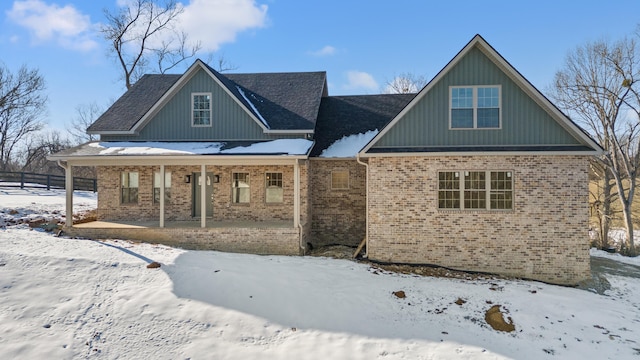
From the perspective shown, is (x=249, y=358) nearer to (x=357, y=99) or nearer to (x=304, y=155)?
(x=304, y=155)

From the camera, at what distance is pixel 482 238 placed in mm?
10234

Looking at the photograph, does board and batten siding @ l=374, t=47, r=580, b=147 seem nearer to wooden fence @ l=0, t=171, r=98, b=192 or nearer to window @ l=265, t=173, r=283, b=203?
window @ l=265, t=173, r=283, b=203

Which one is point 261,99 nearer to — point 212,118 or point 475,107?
point 212,118

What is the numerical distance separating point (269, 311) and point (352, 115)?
10.4 metres

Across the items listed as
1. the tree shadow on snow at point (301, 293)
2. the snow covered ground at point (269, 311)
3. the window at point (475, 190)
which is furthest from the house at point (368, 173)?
the tree shadow on snow at point (301, 293)

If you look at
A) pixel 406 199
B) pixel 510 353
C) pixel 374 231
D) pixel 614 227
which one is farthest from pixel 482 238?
pixel 614 227

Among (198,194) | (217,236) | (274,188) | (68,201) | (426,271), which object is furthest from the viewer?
(198,194)

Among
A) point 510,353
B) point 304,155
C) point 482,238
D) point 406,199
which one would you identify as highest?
point 304,155

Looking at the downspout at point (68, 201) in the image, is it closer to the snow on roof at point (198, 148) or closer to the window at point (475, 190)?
the snow on roof at point (198, 148)

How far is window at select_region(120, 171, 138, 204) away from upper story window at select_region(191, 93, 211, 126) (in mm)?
3340

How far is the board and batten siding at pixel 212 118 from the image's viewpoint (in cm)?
1336

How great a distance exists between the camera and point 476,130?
1051cm

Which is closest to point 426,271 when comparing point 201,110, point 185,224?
point 185,224

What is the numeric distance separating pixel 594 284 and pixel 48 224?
60.2 ft
